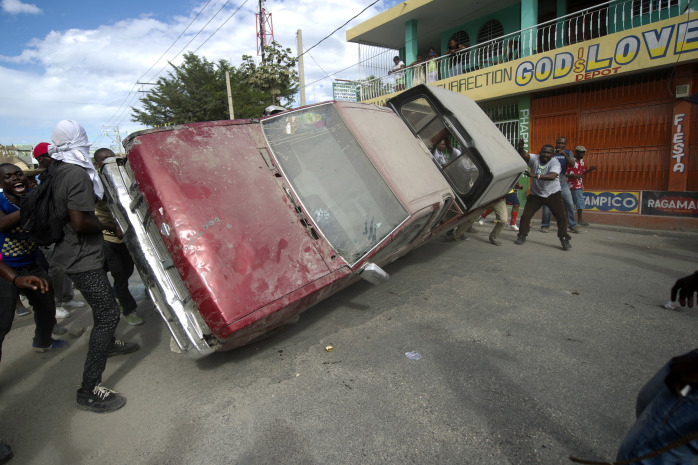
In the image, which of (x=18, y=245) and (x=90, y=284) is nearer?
(x=90, y=284)

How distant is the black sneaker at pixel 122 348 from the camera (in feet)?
9.94

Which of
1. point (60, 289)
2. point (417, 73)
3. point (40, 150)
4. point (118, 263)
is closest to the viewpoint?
point (118, 263)

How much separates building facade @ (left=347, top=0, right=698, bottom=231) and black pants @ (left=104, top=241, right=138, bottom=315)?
8467 mm

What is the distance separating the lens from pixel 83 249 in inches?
91.7

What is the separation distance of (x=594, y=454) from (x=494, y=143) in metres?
3.39

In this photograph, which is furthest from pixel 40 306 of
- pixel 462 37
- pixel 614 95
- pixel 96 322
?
pixel 462 37

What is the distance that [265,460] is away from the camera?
1838mm

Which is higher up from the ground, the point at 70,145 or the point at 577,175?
the point at 70,145

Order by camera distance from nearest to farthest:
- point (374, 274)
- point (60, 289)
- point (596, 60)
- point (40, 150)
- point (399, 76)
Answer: point (374, 274) → point (40, 150) → point (60, 289) → point (596, 60) → point (399, 76)

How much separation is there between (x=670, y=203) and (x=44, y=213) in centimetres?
Answer: 916

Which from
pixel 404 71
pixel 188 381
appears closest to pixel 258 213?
A: pixel 188 381

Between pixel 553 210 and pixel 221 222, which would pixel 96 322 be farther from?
pixel 553 210

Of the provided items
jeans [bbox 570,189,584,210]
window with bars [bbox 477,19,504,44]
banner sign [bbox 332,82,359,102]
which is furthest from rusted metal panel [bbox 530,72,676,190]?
banner sign [bbox 332,82,359,102]

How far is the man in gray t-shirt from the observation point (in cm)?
552
